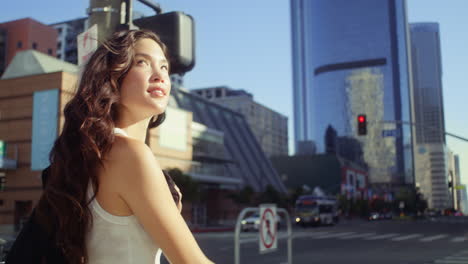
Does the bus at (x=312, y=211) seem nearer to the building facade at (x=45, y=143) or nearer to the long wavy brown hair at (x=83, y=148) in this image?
the building facade at (x=45, y=143)

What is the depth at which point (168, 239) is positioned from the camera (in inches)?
44.7

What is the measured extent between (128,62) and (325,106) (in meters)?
154

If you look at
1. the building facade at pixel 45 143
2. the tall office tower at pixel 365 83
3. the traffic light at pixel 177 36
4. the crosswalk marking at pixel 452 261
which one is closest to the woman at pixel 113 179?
the traffic light at pixel 177 36

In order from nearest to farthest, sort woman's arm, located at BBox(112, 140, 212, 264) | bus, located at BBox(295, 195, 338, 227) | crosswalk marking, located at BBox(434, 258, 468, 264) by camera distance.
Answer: woman's arm, located at BBox(112, 140, 212, 264)
crosswalk marking, located at BBox(434, 258, 468, 264)
bus, located at BBox(295, 195, 338, 227)

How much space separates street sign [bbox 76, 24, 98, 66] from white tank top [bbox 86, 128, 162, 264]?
1.82 meters

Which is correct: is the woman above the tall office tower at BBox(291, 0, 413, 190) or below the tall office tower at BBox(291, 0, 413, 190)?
below

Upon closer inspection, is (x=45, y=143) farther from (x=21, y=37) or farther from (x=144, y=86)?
(x=21, y=37)

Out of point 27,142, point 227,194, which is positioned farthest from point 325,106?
point 27,142

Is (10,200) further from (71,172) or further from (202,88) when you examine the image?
(202,88)

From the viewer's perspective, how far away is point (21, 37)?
7738 cm

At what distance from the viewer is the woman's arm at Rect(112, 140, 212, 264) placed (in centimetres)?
113

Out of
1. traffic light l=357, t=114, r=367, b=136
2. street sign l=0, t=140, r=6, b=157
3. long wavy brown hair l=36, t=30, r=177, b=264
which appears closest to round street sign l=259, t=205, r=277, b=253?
long wavy brown hair l=36, t=30, r=177, b=264

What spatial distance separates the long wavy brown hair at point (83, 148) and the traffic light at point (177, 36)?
1.71 metres

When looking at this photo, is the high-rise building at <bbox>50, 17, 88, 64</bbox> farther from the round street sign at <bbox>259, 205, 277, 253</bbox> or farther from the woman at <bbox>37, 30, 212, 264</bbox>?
the woman at <bbox>37, 30, 212, 264</bbox>
